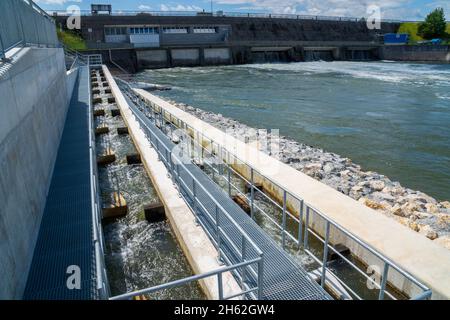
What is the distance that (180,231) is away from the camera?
5871 mm

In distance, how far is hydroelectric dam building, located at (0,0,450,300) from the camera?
13.4 ft

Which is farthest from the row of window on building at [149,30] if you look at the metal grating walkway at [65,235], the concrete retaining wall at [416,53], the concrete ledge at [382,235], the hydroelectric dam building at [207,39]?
the concrete ledge at [382,235]

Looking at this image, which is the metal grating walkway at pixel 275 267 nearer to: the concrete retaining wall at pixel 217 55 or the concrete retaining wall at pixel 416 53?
the concrete retaining wall at pixel 217 55

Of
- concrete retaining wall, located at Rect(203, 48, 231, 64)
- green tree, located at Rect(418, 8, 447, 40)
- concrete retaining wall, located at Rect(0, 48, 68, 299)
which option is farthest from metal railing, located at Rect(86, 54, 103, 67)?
green tree, located at Rect(418, 8, 447, 40)

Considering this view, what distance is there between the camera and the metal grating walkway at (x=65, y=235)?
13.7 ft

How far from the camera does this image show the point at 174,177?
754cm

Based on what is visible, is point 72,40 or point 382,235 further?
point 72,40

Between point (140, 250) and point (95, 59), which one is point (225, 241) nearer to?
point (140, 250)

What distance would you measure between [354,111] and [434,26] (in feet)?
248

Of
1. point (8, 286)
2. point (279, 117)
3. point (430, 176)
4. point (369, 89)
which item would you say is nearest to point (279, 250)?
point (8, 286)

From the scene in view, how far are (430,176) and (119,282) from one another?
1069cm

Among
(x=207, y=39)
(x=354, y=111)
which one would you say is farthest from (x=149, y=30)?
(x=354, y=111)

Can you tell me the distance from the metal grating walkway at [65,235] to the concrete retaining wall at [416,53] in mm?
64686
